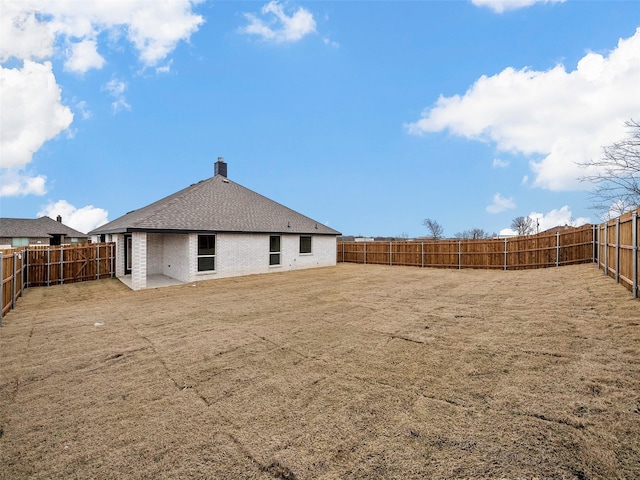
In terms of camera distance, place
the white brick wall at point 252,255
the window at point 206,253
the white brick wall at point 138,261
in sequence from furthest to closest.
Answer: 1. the white brick wall at point 252,255
2. the window at point 206,253
3. the white brick wall at point 138,261

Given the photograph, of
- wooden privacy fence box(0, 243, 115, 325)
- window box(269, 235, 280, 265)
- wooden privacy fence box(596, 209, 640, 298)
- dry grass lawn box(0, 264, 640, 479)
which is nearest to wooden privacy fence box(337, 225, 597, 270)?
wooden privacy fence box(596, 209, 640, 298)

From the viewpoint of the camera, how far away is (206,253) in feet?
49.0

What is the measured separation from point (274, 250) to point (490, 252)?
1226cm

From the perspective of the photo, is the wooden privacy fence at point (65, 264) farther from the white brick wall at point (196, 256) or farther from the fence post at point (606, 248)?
the fence post at point (606, 248)

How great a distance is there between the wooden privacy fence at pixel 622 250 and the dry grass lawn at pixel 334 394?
0.59 metres

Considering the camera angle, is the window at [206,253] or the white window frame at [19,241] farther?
the white window frame at [19,241]

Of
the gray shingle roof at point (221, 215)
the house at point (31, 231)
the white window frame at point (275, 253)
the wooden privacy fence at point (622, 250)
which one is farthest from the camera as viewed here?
the house at point (31, 231)

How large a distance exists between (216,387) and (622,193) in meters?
13.2

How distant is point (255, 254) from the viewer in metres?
16.8

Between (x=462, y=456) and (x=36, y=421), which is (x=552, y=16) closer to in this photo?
(x=462, y=456)

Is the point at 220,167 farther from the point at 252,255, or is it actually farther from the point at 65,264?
the point at 65,264

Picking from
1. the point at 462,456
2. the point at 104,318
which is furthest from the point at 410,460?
the point at 104,318

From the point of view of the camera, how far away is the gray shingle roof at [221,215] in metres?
14.2

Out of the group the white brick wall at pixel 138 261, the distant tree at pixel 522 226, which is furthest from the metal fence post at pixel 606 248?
the distant tree at pixel 522 226
